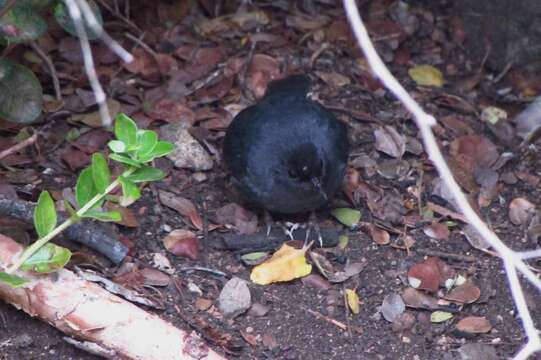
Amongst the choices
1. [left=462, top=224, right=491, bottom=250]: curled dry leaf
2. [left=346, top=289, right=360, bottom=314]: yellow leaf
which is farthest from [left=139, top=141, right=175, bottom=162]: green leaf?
[left=462, top=224, right=491, bottom=250]: curled dry leaf

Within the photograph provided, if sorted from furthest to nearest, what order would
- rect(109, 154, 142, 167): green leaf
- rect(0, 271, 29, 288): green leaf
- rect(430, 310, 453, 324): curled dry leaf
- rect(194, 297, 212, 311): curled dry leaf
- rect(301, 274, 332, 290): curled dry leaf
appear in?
rect(301, 274, 332, 290): curled dry leaf, rect(430, 310, 453, 324): curled dry leaf, rect(194, 297, 212, 311): curled dry leaf, rect(109, 154, 142, 167): green leaf, rect(0, 271, 29, 288): green leaf

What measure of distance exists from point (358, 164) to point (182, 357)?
82.1 inches

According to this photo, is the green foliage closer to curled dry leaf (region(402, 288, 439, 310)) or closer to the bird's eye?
the bird's eye

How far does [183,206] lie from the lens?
4840 mm

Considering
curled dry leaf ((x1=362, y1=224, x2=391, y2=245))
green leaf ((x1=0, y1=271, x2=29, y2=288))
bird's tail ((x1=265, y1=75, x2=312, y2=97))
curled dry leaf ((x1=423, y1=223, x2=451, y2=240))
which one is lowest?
curled dry leaf ((x1=423, y1=223, x2=451, y2=240))

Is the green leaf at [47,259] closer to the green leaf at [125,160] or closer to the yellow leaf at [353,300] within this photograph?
the green leaf at [125,160]

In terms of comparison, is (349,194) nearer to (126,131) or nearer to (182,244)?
(182,244)

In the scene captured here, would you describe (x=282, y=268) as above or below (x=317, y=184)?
below

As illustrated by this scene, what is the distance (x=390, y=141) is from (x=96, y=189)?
2.33 m

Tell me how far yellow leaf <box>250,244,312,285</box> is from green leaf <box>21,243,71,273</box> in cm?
113

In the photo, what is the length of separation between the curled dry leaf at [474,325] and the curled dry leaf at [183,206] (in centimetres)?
147

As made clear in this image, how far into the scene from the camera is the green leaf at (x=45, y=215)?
11.6 ft

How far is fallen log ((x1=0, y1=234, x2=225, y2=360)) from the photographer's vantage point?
11.9 ft

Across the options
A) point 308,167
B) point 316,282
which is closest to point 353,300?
point 316,282
